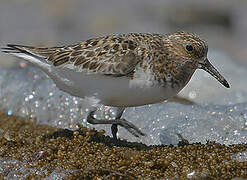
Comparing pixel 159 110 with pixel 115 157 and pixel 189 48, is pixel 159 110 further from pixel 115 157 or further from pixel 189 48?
pixel 115 157

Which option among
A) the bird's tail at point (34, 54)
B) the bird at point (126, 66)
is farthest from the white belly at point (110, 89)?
the bird's tail at point (34, 54)

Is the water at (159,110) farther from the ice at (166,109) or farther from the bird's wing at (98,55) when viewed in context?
the bird's wing at (98,55)

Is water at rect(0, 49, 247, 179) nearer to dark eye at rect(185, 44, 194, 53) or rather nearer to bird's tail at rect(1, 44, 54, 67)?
bird's tail at rect(1, 44, 54, 67)

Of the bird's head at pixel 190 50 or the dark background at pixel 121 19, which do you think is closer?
the bird's head at pixel 190 50

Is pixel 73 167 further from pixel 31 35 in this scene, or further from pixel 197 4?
pixel 197 4

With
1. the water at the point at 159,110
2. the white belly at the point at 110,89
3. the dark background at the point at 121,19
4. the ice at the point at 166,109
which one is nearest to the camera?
the white belly at the point at 110,89

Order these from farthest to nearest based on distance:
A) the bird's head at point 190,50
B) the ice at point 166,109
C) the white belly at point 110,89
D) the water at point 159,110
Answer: the ice at point 166,109 → the water at point 159,110 → the bird's head at point 190,50 → the white belly at point 110,89
